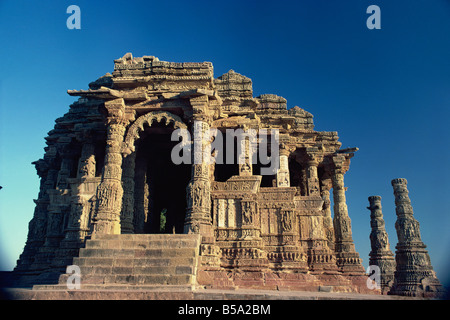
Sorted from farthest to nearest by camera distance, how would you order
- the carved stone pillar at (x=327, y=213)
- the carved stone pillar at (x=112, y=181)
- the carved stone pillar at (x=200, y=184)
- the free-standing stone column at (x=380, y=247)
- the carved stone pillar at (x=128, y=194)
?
1. the carved stone pillar at (x=327, y=213)
2. the free-standing stone column at (x=380, y=247)
3. the carved stone pillar at (x=128, y=194)
4. the carved stone pillar at (x=112, y=181)
5. the carved stone pillar at (x=200, y=184)

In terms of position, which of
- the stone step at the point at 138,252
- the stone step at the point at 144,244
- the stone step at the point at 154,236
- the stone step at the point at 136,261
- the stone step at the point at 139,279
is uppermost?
the stone step at the point at 154,236

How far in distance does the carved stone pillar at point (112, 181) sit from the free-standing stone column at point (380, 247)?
1443 cm

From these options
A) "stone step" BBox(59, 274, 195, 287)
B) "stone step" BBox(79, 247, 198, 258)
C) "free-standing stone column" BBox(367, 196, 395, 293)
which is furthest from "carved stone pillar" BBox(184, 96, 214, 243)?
"free-standing stone column" BBox(367, 196, 395, 293)

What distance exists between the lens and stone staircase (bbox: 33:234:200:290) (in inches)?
361

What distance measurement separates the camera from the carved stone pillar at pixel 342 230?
19.2 m

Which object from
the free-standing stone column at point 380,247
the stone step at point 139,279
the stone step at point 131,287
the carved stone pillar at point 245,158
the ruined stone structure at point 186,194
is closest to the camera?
the stone step at point 131,287

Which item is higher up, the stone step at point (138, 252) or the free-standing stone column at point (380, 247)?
the free-standing stone column at point (380, 247)

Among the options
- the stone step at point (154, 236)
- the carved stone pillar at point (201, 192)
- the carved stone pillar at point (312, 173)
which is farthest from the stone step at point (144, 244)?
the carved stone pillar at point (312, 173)

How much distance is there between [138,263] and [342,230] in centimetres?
1406

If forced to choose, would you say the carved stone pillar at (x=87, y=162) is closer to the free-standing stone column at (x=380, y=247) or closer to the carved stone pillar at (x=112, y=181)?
the carved stone pillar at (x=112, y=181)
